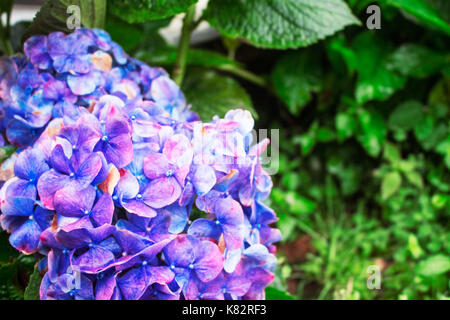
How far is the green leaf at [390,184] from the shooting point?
1468 mm

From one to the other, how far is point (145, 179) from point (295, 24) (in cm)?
55

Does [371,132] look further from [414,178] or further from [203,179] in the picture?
[203,179]

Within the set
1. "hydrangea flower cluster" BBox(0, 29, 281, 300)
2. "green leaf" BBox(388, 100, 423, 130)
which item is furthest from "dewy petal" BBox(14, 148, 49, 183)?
"green leaf" BBox(388, 100, 423, 130)

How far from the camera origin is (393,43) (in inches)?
65.7

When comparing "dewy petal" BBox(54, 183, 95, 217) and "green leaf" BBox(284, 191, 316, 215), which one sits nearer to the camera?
"dewy petal" BBox(54, 183, 95, 217)

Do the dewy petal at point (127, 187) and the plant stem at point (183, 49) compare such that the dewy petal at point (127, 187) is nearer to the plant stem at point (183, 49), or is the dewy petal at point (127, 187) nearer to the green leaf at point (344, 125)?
the plant stem at point (183, 49)

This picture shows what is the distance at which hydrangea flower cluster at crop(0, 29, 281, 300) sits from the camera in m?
0.63

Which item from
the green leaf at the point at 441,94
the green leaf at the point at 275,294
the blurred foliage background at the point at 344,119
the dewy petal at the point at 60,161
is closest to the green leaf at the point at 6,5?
the blurred foliage background at the point at 344,119

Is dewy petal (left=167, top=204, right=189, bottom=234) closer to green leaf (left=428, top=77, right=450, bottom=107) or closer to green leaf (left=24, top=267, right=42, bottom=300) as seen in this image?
green leaf (left=24, top=267, right=42, bottom=300)

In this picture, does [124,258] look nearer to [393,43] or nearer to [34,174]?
[34,174]

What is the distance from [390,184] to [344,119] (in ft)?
0.83

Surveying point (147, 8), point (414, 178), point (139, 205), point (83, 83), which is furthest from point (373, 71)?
point (139, 205)

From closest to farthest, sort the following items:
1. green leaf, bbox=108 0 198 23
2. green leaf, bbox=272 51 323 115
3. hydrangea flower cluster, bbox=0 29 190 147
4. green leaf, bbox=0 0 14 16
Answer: hydrangea flower cluster, bbox=0 29 190 147 → green leaf, bbox=108 0 198 23 → green leaf, bbox=0 0 14 16 → green leaf, bbox=272 51 323 115
